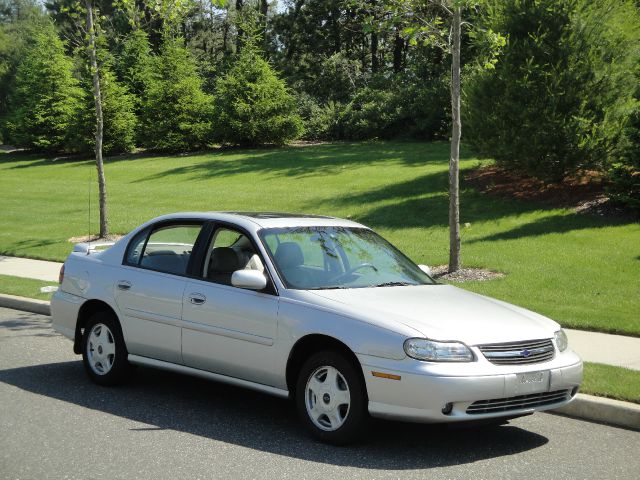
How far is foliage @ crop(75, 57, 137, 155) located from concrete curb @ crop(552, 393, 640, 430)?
109ft

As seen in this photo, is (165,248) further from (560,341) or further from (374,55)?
(374,55)

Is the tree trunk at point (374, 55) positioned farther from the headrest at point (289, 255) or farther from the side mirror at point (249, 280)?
the side mirror at point (249, 280)

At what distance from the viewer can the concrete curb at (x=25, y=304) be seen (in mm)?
12156

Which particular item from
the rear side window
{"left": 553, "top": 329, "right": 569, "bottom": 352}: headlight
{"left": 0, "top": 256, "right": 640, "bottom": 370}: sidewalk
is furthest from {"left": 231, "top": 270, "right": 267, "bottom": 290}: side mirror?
{"left": 0, "top": 256, "right": 640, "bottom": 370}: sidewalk

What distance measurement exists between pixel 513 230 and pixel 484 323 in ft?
36.6

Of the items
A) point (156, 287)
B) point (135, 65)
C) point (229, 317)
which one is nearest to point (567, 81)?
point (156, 287)

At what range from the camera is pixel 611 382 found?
7.68 metres

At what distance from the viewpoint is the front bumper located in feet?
18.7

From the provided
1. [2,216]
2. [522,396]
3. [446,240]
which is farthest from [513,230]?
[2,216]

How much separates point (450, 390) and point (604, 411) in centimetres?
204

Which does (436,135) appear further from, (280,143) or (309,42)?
(309,42)

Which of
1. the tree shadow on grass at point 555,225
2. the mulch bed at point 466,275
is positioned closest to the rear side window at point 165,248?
the mulch bed at point 466,275

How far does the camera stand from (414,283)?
7.19 m

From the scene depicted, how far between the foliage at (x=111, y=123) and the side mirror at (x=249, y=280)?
32754 mm
